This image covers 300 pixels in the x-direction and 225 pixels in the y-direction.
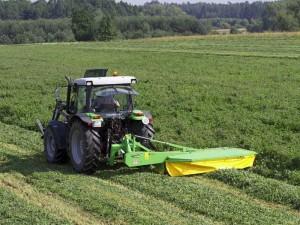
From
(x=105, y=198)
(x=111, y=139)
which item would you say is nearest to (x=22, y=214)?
(x=105, y=198)

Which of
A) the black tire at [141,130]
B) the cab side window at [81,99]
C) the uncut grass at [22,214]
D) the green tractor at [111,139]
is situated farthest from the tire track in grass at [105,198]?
the black tire at [141,130]

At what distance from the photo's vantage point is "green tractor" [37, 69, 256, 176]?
33.5ft

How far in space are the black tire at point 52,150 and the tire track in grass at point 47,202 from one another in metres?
1.23

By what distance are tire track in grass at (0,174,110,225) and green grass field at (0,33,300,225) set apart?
0.6 inches

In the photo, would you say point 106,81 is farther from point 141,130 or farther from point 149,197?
point 149,197

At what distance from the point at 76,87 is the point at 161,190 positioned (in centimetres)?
327

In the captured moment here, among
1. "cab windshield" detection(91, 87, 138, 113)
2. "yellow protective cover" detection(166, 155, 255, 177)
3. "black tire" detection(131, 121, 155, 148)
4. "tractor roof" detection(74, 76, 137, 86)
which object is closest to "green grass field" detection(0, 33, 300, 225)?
"yellow protective cover" detection(166, 155, 255, 177)

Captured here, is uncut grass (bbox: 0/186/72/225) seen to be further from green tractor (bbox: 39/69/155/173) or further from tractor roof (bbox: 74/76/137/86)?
tractor roof (bbox: 74/76/137/86)

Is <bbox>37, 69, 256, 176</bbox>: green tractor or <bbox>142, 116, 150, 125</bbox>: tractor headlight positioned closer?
<bbox>37, 69, 256, 176</bbox>: green tractor

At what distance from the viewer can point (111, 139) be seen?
10711 mm

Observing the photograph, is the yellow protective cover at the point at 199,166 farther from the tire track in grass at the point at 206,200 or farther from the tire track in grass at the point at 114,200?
the tire track in grass at the point at 114,200

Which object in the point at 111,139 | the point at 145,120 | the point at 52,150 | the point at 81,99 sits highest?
the point at 81,99

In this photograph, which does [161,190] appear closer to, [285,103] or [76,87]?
[76,87]

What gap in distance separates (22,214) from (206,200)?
271 cm
